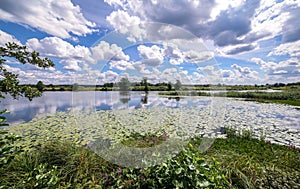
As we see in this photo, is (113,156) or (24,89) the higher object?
(24,89)

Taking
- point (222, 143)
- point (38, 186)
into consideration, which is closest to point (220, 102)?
point (222, 143)

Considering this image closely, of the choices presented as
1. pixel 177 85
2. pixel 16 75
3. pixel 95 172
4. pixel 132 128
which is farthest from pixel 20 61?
pixel 132 128

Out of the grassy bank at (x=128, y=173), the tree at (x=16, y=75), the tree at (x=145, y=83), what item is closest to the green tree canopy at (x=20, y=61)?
the tree at (x=16, y=75)

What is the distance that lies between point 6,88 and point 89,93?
1601 mm

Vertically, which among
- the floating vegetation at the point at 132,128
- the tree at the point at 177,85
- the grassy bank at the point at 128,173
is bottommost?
the floating vegetation at the point at 132,128

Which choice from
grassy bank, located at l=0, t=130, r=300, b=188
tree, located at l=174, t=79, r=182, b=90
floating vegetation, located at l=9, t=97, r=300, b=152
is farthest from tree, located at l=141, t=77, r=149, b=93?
grassy bank, located at l=0, t=130, r=300, b=188

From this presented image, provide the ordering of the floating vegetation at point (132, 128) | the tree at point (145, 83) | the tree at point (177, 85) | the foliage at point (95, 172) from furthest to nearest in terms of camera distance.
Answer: the floating vegetation at point (132, 128) < the tree at point (177, 85) < the tree at point (145, 83) < the foliage at point (95, 172)

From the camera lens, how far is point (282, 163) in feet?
10.6

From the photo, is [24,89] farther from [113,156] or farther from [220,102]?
[220,102]

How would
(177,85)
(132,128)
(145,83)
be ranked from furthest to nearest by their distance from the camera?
(132,128)
(177,85)
(145,83)

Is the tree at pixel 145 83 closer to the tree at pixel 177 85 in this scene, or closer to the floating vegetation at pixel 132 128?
the tree at pixel 177 85

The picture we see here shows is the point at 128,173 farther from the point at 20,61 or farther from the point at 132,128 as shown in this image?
the point at 132,128

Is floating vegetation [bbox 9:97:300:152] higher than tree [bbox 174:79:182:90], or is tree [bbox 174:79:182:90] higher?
tree [bbox 174:79:182:90]

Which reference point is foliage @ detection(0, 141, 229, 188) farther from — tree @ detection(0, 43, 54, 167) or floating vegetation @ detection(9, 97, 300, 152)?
floating vegetation @ detection(9, 97, 300, 152)
